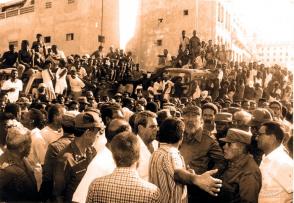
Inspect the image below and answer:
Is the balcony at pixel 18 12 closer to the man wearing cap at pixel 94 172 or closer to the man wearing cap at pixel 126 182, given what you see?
the man wearing cap at pixel 94 172

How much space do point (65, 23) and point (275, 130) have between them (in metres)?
26.8

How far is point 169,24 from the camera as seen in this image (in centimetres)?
3158

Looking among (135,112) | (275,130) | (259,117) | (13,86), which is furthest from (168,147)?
(13,86)

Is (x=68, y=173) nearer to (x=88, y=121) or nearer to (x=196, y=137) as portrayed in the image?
(x=88, y=121)

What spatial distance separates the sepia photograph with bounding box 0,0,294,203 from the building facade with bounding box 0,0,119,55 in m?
0.08

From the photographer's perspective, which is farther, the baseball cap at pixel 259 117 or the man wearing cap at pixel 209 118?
the man wearing cap at pixel 209 118

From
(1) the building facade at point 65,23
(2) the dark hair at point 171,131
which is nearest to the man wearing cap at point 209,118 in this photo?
(2) the dark hair at point 171,131

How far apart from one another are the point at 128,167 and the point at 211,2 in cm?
2955

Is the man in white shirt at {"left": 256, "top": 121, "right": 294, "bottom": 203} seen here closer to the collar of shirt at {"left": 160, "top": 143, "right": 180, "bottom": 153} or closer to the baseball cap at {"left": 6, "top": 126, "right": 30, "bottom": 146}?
the collar of shirt at {"left": 160, "top": 143, "right": 180, "bottom": 153}

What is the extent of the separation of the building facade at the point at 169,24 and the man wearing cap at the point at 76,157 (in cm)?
2610

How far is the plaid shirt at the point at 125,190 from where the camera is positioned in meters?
3.01

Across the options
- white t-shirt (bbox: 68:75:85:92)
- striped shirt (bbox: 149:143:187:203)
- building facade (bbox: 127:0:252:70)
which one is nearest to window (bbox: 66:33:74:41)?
building facade (bbox: 127:0:252:70)

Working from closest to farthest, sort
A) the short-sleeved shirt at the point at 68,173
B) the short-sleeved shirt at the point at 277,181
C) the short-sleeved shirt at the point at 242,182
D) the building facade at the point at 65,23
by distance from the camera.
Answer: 1. the short-sleeved shirt at the point at 277,181
2. the short-sleeved shirt at the point at 68,173
3. the short-sleeved shirt at the point at 242,182
4. the building facade at the point at 65,23

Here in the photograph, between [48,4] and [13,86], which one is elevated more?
[48,4]
